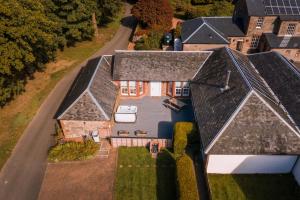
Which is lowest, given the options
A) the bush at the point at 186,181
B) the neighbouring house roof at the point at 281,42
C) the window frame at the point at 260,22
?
the bush at the point at 186,181

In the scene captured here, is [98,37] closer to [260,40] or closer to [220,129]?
[260,40]

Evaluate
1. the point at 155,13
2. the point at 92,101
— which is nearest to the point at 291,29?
the point at 155,13

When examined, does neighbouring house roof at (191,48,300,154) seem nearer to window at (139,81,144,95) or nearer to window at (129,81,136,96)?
window at (139,81,144,95)

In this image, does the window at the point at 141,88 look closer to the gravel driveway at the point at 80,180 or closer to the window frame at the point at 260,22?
the gravel driveway at the point at 80,180

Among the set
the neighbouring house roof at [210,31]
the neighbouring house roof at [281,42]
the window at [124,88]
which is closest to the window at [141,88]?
the window at [124,88]

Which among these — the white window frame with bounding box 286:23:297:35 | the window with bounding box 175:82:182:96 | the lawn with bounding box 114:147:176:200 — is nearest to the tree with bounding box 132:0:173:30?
the window with bounding box 175:82:182:96
